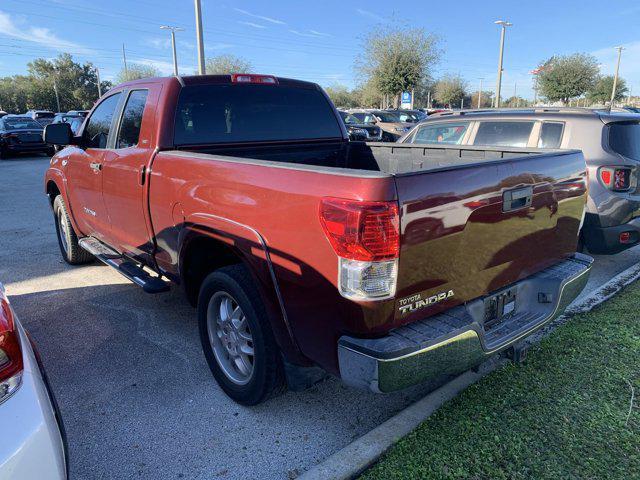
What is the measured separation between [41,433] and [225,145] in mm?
2620

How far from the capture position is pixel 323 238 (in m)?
2.14

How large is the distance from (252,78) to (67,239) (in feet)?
10.6

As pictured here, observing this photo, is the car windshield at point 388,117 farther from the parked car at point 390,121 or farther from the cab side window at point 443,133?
the cab side window at point 443,133

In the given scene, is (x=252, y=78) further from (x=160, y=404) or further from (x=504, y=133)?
(x=504, y=133)

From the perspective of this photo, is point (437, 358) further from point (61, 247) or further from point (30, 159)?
point (30, 159)

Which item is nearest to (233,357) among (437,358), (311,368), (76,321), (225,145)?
(311,368)

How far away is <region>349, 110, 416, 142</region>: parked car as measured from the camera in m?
20.1

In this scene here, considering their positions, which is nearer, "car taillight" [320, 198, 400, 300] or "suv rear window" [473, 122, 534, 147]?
"car taillight" [320, 198, 400, 300]

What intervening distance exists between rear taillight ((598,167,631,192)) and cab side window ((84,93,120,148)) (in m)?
4.88

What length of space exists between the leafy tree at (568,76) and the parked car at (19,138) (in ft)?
133

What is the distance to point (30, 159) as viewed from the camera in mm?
20000

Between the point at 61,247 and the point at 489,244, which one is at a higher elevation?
the point at 489,244

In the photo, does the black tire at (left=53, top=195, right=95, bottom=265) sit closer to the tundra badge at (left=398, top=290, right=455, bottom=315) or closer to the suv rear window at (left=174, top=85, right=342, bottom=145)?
the suv rear window at (left=174, top=85, right=342, bottom=145)

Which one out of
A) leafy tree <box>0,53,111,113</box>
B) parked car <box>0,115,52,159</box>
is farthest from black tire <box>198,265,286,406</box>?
leafy tree <box>0,53,111,113</box>
